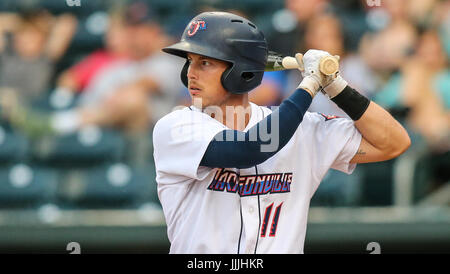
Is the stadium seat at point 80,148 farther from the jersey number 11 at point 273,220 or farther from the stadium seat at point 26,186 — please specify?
the jersey number 11 at point 273,220

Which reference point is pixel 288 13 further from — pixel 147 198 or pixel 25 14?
pixel 25 14

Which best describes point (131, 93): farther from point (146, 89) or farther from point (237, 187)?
point (237, 187)

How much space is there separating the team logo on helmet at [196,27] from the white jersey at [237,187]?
29cm

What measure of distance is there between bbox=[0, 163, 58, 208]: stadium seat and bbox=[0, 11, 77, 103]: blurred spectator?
0.64 meters

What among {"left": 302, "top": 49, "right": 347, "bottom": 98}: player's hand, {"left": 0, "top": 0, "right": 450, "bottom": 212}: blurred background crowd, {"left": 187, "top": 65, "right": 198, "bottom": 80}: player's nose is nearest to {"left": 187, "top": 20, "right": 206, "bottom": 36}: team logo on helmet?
{"left": 187, "top": 65, "right": 198, "bottom": 80}: player's nose

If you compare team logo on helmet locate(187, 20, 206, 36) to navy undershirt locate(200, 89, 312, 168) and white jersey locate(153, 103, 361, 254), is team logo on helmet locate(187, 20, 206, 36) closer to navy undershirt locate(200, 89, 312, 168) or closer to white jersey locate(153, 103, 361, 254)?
white jersey locate(153, 103, 361, 254)

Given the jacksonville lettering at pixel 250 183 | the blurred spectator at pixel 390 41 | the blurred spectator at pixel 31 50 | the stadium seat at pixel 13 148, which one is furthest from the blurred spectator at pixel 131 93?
the jacksonville lettering at pixel 250 183

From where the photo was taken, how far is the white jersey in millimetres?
2738

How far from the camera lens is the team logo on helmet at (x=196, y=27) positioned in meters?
2.85

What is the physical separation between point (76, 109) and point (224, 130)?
3340mm

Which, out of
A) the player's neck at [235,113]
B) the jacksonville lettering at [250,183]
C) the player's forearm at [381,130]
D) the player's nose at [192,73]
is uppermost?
the player's nose at [192,73]

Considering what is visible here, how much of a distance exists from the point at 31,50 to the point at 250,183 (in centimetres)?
389

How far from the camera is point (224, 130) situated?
8.98 ft
